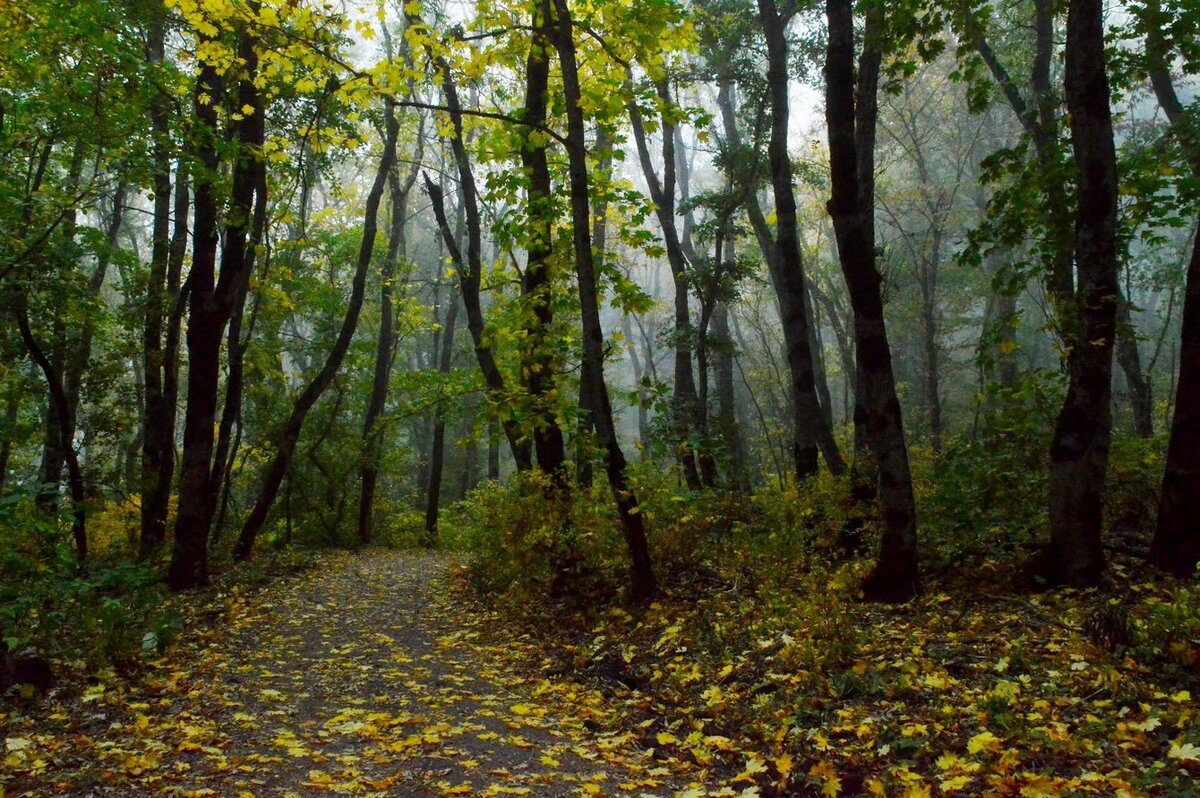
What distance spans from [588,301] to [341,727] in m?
4.09

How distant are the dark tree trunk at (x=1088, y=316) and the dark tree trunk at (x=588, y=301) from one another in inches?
138

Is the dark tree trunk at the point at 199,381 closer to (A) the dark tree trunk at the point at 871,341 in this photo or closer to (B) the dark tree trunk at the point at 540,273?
(B) the dark tree trunk at the point at 540,273

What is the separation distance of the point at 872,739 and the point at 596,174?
18.9 ft

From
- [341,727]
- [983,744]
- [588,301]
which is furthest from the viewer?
[588,301]

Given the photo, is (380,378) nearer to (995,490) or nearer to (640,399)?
(640,399)

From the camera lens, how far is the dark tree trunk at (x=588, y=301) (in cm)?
702

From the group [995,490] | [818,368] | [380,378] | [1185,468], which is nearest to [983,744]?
[1185,468]

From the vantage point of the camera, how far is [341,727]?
484cm

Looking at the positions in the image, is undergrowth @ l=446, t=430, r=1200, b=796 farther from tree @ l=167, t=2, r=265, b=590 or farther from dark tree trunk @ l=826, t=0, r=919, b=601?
tree @ l=167, t=2, r=265, b=590

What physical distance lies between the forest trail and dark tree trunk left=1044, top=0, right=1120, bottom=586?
381cm

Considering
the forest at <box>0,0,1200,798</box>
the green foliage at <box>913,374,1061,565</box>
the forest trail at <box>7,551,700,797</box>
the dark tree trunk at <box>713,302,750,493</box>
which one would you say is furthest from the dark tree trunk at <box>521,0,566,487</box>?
the green foliage at <box>913,374,1061,565</box>

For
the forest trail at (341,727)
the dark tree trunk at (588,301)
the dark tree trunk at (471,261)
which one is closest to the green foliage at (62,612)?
the forest trail at (341,727)

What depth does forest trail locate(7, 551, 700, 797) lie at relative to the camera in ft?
12.6

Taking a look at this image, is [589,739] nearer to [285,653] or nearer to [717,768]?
[717,768]
